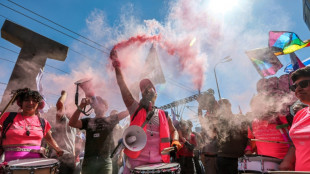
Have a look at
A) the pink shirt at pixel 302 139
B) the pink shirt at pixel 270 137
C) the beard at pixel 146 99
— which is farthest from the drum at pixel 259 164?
the beard at pixel 146 99

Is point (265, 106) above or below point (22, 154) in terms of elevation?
above

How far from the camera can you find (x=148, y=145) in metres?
2.85

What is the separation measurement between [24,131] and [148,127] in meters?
2.07

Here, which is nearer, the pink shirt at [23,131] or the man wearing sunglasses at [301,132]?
the man wearing sunglasses at [301,132]

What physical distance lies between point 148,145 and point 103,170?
1437 mm

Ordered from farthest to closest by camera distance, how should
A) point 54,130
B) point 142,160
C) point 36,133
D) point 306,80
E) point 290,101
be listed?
point 54,130 → point 290,101 → point 36,133 → point 142,160 → point 306,80

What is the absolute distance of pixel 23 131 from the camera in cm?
309

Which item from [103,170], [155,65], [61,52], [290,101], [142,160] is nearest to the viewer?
[142,160]

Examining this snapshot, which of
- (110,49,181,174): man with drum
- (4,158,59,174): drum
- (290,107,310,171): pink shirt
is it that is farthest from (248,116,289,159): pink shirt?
(4,158,59,174): drum

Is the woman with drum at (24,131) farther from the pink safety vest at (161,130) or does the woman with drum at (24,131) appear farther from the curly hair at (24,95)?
the pink safety vest at (161,130)

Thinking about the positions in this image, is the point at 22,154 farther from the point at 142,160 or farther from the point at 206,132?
the point at 206,132

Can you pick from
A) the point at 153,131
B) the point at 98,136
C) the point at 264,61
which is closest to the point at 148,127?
the point at 153,131

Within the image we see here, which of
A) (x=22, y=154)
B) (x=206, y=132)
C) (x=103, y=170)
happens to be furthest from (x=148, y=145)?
(x=206, y=132)

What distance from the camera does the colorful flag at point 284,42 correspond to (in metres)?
6.03
